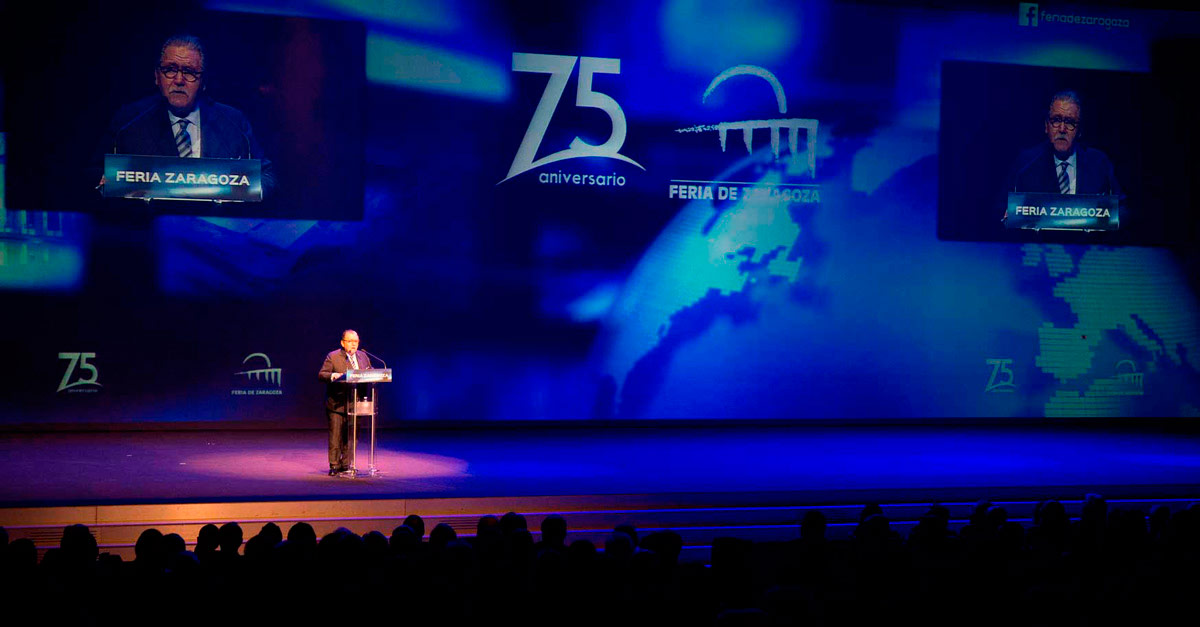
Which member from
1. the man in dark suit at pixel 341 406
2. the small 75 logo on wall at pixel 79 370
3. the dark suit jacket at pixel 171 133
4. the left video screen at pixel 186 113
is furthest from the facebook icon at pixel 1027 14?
the small 75 logo on wall at pixel 79 370

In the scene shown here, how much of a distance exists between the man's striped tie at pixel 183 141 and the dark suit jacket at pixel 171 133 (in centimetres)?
4

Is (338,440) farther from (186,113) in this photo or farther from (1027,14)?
(1027,14)

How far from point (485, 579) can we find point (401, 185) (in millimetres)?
6961

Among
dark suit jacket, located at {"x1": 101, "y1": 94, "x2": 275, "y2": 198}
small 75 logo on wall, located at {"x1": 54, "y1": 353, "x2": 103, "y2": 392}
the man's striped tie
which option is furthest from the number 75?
small 75 logo on wall, located at {"x1": 54, "y1": 353, "x2": 103, "y2": 392}

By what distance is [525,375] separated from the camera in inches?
397

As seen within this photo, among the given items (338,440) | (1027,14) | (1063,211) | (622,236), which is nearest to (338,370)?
(338,440)

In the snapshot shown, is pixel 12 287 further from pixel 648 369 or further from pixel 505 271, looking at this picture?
pixel 648 369

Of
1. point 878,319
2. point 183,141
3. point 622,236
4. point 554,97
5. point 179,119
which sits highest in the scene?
point 554,97

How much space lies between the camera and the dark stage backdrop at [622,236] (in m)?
9.39

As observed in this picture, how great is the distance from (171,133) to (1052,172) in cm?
824

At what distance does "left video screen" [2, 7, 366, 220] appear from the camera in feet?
29.9

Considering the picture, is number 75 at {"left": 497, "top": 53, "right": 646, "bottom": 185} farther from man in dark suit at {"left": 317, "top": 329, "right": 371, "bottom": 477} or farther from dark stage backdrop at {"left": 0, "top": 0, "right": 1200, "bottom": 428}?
man in dark suit at {"left": 317, "top": 329, "right": 371, "bottom": 477}

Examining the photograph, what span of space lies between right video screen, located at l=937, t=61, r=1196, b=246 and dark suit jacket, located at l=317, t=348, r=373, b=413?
599cm

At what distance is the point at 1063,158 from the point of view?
1102 centimetres
